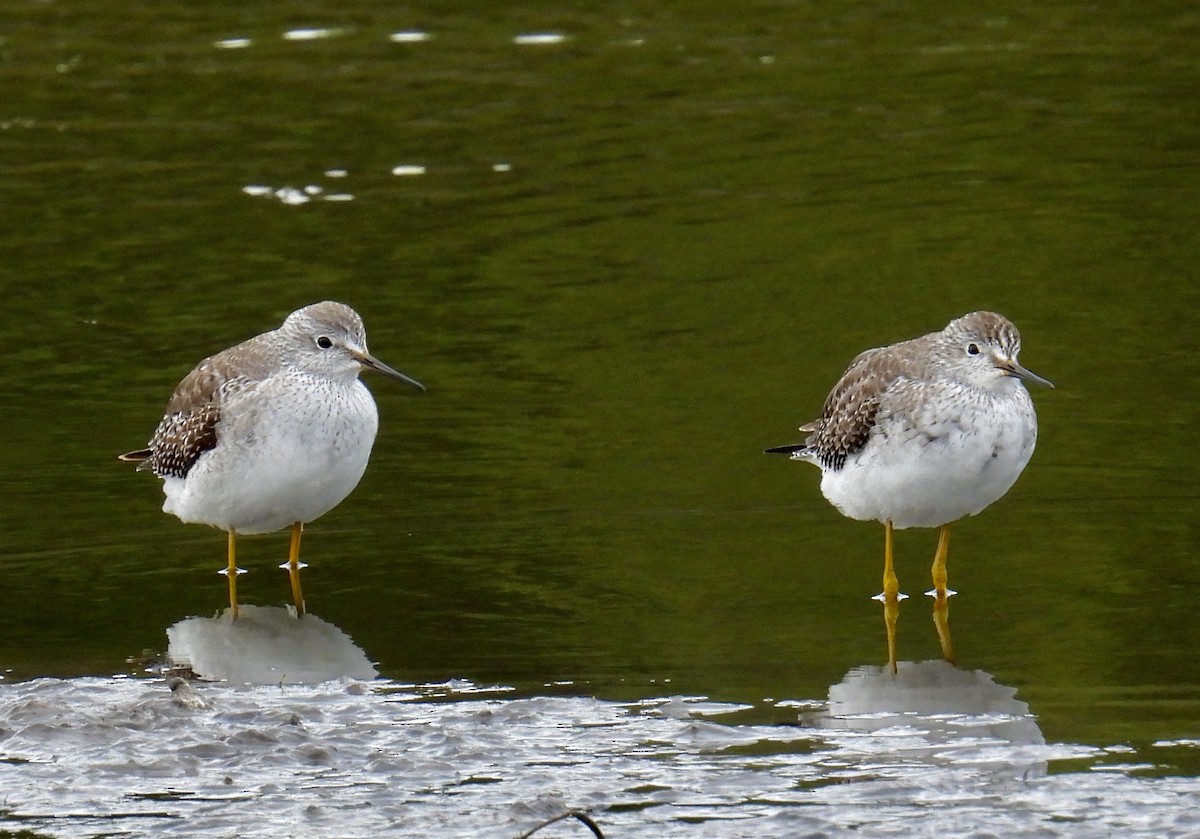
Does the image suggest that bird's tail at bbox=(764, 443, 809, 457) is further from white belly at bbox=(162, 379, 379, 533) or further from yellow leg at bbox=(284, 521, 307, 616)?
yellow leg at bbox=(284, 521, 307, 616)

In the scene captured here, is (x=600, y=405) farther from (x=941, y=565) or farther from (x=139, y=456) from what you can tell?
(x=941, y=565)

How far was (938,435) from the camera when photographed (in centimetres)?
1015

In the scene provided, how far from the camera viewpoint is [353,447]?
10.8 metres

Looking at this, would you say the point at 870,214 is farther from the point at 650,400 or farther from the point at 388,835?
the point at 388,835

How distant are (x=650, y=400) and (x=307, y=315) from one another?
11.5 feet

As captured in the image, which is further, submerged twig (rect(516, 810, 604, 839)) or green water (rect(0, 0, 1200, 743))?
green water (rect(0, 0, 1200, 743))

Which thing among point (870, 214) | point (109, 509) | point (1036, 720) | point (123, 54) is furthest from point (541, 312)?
point (123, 54)

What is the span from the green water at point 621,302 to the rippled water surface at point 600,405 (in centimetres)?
5

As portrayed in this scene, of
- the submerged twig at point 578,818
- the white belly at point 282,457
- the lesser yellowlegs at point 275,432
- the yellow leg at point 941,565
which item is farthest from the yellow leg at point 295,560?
the submerged twig at point 578,818

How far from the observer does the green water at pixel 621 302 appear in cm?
1017

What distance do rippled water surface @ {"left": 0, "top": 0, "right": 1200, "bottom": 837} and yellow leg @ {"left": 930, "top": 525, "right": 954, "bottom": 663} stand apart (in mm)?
93

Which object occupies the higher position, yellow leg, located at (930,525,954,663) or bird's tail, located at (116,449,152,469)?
bird's tail, located at (116,449,152,469)

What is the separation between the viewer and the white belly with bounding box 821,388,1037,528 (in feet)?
33.0

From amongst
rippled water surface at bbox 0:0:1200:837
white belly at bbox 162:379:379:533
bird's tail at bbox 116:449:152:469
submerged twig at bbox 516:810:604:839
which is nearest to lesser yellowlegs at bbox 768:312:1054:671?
rippled water surface at bbox 0:0:1200:837
